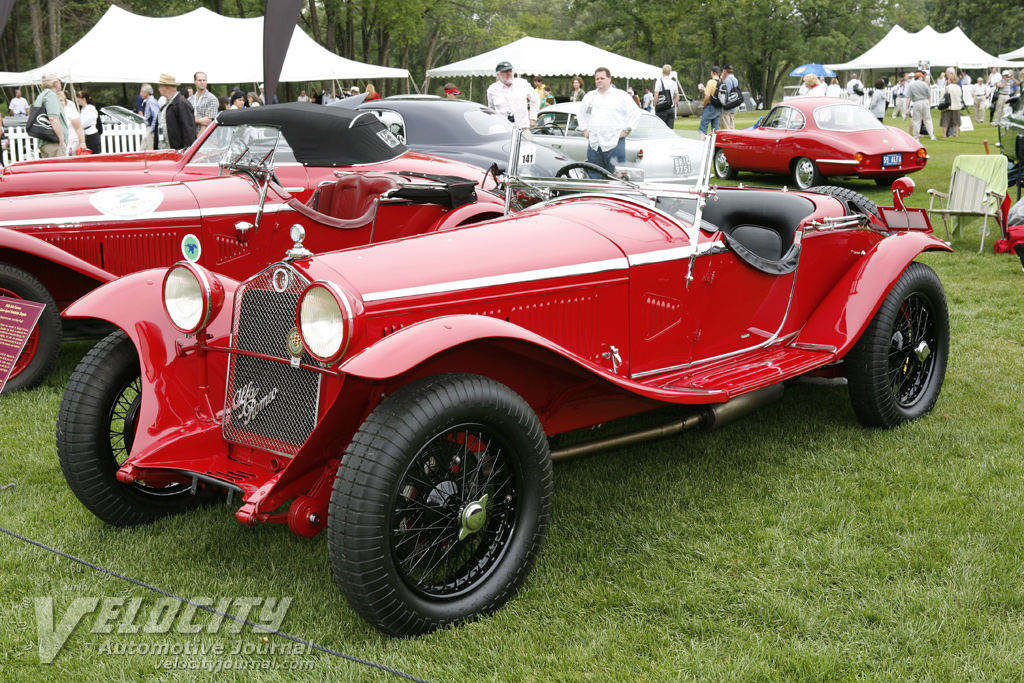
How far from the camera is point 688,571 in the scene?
3172mm

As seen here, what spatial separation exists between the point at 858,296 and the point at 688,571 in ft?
6.29

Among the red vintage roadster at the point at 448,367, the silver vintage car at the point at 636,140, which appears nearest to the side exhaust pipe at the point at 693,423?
the red vintage roadster at the point at 448,367

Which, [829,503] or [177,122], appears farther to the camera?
[177,122]

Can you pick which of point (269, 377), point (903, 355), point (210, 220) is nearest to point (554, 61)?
point (210, 220)

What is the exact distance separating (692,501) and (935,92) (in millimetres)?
39171

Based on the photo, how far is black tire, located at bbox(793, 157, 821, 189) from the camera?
1305 cm

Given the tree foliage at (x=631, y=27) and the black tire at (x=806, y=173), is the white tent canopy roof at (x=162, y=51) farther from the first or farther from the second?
the tree foliage at (x=631, y=27)

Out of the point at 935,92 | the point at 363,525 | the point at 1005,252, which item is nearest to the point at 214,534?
the point at 363,525

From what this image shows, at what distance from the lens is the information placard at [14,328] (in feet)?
13.3

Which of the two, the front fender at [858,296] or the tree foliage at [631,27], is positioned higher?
the tree foliage at [631,27]

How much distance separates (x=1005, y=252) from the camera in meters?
8.48

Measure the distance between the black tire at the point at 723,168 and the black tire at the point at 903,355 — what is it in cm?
1078

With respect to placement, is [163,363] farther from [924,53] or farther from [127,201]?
[924,53]

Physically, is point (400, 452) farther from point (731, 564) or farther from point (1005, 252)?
point (1005, 252)
